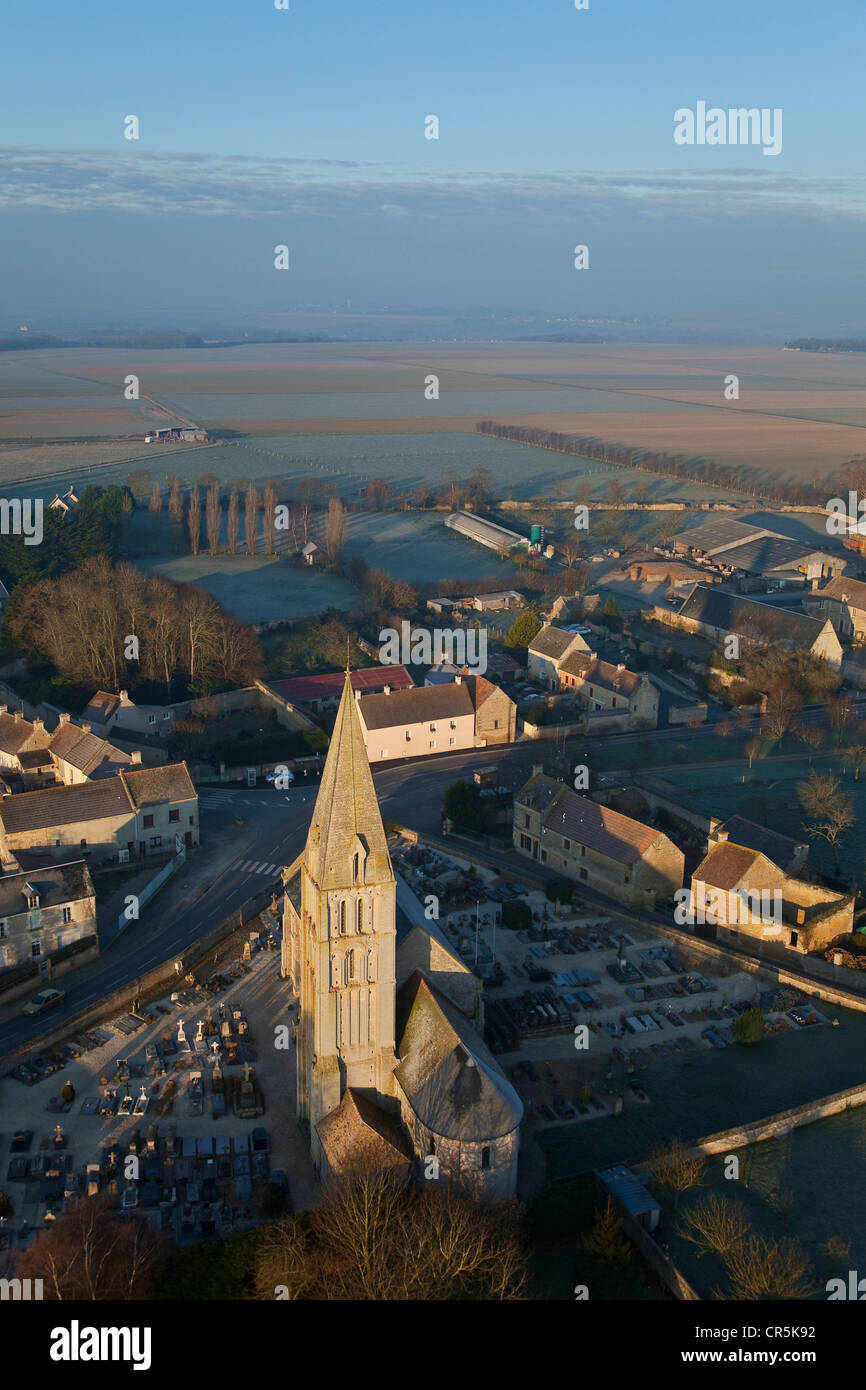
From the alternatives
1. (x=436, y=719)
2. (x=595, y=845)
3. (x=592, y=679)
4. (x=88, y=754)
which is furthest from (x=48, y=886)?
(x=592, y=679)

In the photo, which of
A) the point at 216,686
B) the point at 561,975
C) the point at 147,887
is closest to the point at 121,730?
the point at 216,686

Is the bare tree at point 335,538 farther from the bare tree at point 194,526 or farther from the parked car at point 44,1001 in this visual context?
the parked car at point 44,1001

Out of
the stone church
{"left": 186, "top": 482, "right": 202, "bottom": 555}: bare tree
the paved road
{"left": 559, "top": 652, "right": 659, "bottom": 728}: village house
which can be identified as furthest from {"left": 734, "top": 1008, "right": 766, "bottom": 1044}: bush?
{"left": 186, "top": 482, "right": 202, "bottom": 555}: bare tree

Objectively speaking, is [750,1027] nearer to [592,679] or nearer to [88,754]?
[592,679]

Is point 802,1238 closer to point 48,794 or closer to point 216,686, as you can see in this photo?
point 48,794

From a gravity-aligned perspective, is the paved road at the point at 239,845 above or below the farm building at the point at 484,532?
below

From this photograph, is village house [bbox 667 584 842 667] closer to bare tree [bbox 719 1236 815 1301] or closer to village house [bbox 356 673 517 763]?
village house [bbox 356 673 517 763]

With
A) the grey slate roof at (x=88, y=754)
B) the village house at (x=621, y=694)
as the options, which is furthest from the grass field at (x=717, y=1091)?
the grey slate roof at (x=88, y=754)
